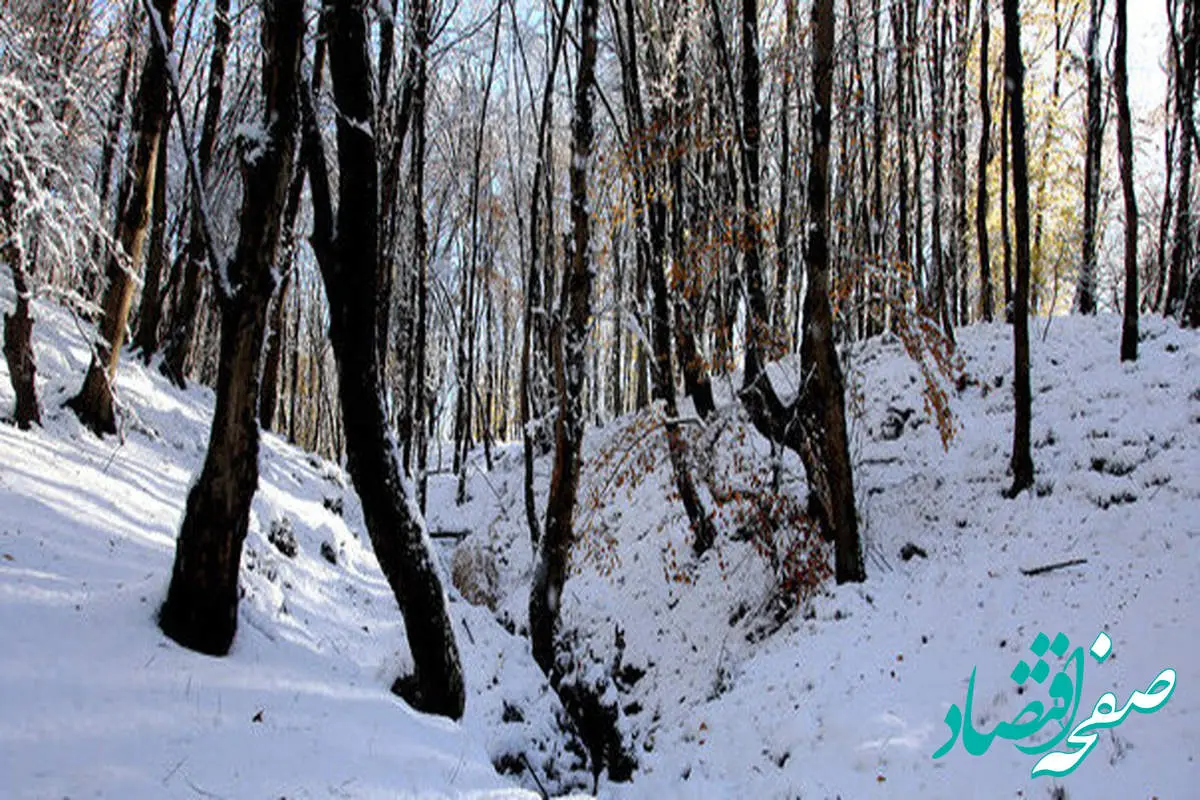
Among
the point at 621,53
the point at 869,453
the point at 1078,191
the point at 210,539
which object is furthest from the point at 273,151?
the point at 1078,191

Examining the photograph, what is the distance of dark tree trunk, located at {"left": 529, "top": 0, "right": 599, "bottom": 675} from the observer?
853 cm

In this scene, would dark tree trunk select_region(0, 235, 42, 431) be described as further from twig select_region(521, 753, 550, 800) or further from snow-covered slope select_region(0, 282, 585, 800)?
twig select_region(521, 753, 550, 800)

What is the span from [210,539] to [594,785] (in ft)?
15.7

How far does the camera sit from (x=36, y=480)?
252 inches

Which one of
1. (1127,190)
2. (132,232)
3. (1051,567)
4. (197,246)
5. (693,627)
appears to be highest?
(1127,190)

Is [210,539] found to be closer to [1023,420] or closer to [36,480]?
[36,480]

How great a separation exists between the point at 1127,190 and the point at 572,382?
9.99 metres

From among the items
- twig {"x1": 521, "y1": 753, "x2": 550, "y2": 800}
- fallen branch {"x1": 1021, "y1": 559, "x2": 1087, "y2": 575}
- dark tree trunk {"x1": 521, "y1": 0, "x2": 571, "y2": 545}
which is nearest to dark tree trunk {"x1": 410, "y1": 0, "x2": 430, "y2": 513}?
dark tree trunk {"x1": 521, "y1": 0, "x2": 571, "y2": 545}

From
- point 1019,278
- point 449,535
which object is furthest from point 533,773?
point 449,535

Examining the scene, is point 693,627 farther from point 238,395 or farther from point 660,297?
point 238,395

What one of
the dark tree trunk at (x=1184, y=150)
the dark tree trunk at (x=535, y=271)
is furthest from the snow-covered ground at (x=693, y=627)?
the dark tree trunk at (x=535, y=271)

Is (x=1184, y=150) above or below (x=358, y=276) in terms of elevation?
above

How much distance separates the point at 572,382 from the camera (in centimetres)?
874

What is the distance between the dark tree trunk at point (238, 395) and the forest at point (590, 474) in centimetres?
3
